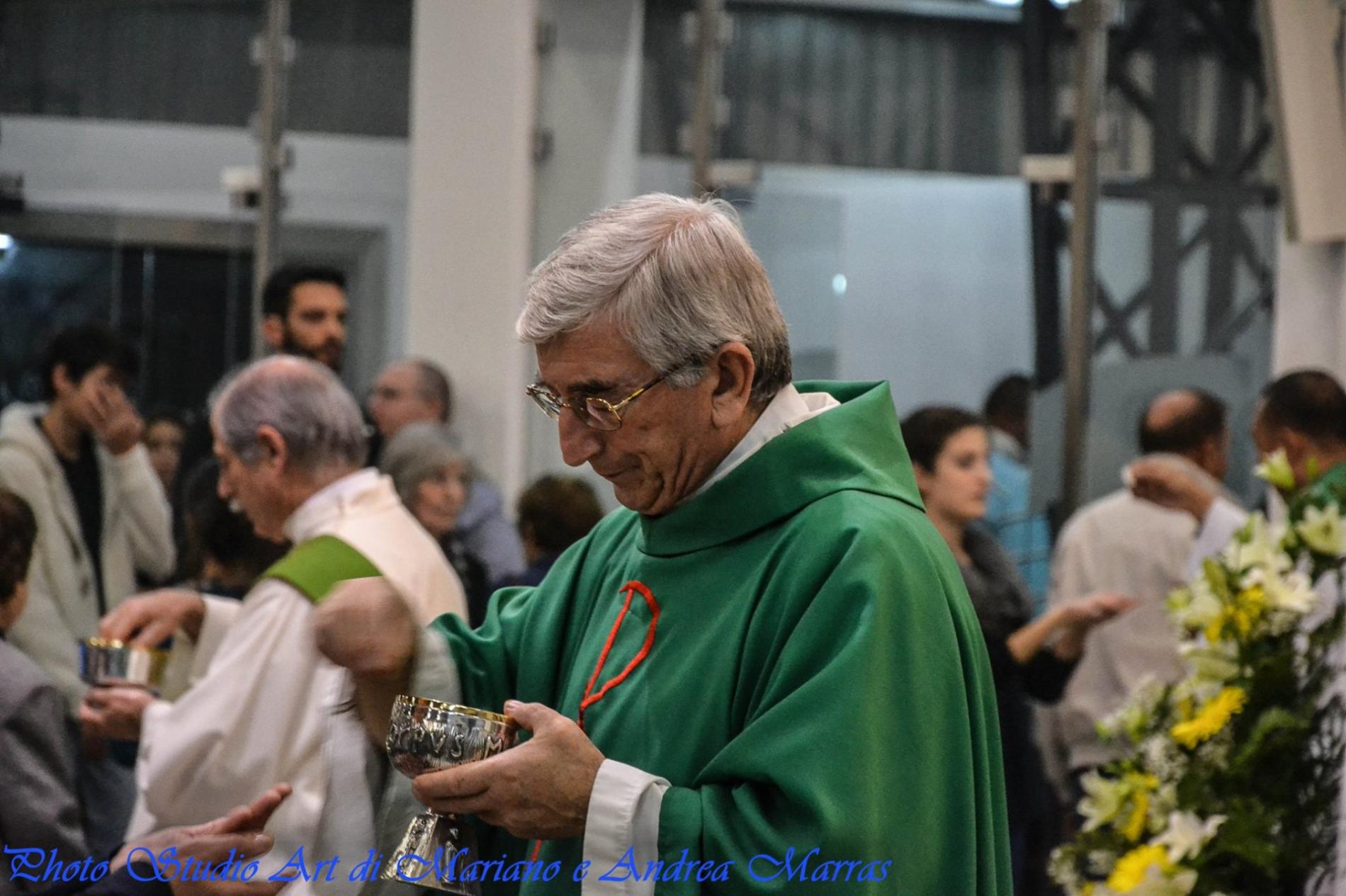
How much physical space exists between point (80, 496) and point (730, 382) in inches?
135

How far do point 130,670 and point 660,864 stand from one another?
6.02ft

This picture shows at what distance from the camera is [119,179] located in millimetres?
6699

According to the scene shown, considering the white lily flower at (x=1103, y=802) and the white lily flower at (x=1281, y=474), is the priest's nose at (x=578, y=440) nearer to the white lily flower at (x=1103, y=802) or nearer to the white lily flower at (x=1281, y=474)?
the white lily flower at (x=1103, y=802)

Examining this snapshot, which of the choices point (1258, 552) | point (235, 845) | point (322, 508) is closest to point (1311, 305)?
point (1258, 552)

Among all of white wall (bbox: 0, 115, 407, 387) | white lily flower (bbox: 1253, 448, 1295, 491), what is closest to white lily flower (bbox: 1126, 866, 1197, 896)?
white lily flower (bbox: 1253, 448, 1295, 491)

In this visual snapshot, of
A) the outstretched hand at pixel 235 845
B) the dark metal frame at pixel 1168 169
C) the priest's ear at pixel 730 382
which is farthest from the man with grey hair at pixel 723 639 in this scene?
A: the dark metal frame at pixel 1168 169

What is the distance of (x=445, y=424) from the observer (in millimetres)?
6109

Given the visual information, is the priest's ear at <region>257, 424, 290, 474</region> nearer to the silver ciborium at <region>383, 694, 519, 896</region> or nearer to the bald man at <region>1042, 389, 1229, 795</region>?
the silver ciborium at <region>383, 694, 519, 896</region>

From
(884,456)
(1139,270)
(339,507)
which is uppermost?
(1139,270)

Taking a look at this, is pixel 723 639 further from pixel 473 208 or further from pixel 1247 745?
pixel 473 208

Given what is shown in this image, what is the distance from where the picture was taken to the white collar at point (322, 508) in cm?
338

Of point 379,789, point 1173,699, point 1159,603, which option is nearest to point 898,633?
point 379,789

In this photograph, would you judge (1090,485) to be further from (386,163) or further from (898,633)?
(898,633)

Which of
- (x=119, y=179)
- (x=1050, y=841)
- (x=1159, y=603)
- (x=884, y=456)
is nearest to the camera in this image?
(x=884, y=456)
